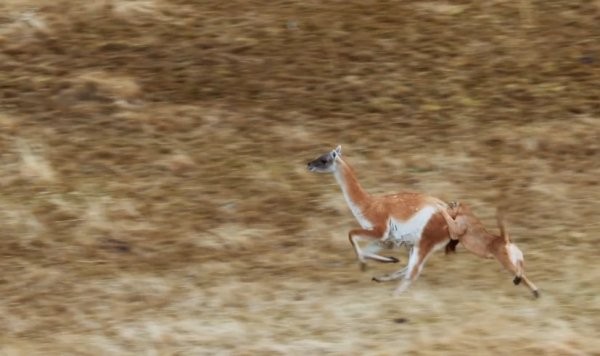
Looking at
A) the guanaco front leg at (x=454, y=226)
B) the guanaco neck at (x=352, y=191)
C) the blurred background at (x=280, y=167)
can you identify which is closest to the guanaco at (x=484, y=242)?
the guanaco front leg at (x=454, y=226)

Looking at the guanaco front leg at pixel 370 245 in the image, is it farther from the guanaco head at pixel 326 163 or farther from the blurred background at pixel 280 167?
the guanaco head at pixel 326 163

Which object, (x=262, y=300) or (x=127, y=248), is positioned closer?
(x=262, y=300)

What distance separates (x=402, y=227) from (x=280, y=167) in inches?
116

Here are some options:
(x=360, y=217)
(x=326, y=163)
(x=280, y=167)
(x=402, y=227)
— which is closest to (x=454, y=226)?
(x=402, y=227)

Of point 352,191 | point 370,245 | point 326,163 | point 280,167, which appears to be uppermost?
point 326,163

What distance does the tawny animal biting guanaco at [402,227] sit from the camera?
9.84m

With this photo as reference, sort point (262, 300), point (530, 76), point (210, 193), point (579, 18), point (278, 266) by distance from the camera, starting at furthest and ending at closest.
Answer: point (579, 18), point (530, 76), point (210, 193), point (278, 266), point (262, 300)

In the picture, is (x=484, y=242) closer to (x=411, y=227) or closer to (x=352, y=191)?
(x=411, y=227)

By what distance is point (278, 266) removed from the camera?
1075 centimetres

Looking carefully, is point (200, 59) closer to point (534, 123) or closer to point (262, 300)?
point (534, 123)

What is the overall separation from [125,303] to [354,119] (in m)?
4.27

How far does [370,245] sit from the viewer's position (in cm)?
1038

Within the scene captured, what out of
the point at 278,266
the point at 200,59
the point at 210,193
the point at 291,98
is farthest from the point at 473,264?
the point at 200,59

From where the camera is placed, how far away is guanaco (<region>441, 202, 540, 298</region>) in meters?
9.80
